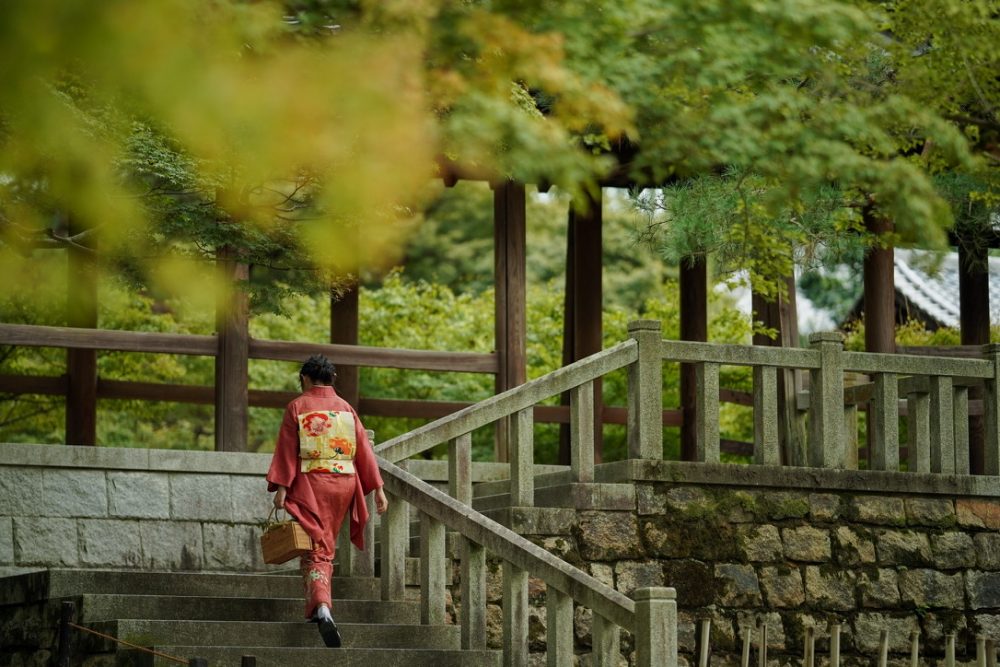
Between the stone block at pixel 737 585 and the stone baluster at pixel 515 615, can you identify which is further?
the stone block at pixel 737 585

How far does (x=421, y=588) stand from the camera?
9.66 metres

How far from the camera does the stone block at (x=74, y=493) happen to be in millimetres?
11367

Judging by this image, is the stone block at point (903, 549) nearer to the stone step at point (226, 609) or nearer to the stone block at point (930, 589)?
the stone block at point (930, 589)

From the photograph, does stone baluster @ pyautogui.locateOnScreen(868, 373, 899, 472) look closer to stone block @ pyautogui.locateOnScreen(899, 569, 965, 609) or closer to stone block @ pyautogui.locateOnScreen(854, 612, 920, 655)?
stone block @ pyautogui.locateOnScreen(899, 569, 965, 609)

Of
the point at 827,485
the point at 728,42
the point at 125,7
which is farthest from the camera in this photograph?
the point at 827,485

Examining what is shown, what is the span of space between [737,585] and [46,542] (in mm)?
4506

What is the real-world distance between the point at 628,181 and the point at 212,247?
377cm

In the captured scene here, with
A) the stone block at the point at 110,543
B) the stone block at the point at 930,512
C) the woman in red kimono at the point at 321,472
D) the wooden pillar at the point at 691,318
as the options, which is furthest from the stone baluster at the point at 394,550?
the wooden pillar at the point at 691,318

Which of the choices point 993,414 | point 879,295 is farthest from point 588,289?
point 993,414

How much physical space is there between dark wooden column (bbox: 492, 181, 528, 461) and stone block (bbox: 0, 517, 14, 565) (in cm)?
399

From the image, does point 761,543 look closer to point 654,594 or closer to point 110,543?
point 654,594

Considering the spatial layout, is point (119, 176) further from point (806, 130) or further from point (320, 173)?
point (806, 130)

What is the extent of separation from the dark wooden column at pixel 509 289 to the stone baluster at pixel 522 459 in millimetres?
2959

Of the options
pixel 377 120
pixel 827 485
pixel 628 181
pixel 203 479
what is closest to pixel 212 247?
pixel 203 479
